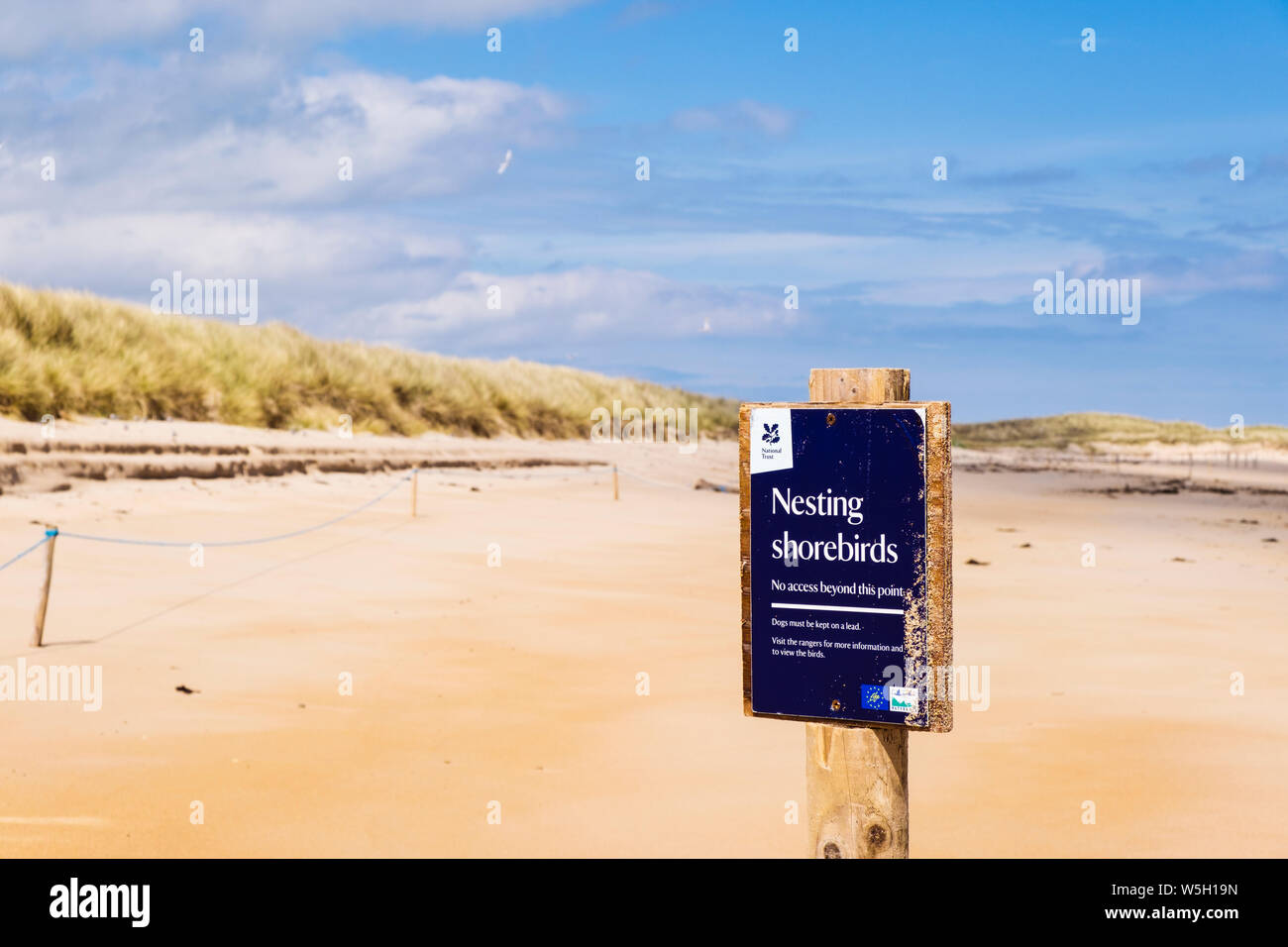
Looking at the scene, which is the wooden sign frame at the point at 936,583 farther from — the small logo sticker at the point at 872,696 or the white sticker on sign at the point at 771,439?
the white sticker on sign at the point at 771,439

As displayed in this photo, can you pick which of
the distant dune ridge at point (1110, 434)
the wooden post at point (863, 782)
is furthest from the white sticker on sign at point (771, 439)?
the distant dune ridge at point (1110, 434)

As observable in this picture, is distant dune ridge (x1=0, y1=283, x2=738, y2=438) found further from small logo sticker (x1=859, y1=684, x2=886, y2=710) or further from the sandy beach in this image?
small logo sticker (x1=859, y1=684, x2=886, y2=710)

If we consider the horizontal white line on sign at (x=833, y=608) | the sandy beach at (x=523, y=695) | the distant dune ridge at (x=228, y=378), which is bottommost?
the sandy beach at (x=523, y=695)

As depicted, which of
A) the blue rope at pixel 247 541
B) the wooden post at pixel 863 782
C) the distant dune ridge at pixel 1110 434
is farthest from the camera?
the distant dune ridge at pixel 1110 434

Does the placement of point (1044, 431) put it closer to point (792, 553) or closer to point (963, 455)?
point (963, 455)

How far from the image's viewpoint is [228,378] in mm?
27453

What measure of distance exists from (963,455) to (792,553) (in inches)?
2013

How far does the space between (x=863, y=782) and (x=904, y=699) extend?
1.09 ft

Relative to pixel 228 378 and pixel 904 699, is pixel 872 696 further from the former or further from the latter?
pixel 228 378

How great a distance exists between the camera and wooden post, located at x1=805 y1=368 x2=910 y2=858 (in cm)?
402

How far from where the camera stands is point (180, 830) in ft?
19.2

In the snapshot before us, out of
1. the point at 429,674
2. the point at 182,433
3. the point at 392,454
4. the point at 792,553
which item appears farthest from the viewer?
the point at 392,454

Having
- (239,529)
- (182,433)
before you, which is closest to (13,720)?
(239,529)

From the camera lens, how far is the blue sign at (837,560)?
12.9 feet
